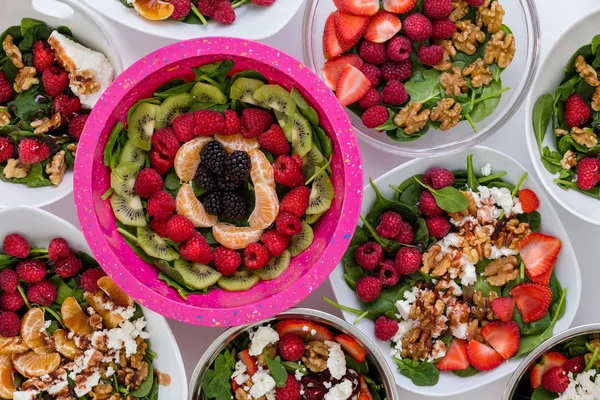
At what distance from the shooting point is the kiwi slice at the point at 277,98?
69.5 inches

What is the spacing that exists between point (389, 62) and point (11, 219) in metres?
1.03

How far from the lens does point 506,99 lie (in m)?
2.03

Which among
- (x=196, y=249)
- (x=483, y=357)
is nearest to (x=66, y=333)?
→ (x=196, y=249)

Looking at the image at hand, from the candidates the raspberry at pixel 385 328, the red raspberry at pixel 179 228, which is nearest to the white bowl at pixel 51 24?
the red raspberry at pixel 179 228

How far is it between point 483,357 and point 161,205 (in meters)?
0.93

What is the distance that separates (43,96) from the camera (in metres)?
1.96

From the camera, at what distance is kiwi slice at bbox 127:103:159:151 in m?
1.75

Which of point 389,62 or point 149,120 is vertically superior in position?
point 389,62

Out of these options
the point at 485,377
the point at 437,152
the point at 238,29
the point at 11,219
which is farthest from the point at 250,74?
the point at 485,377

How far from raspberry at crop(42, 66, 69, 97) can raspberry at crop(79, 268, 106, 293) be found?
18.7 inches

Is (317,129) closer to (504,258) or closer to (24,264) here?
(504,258)

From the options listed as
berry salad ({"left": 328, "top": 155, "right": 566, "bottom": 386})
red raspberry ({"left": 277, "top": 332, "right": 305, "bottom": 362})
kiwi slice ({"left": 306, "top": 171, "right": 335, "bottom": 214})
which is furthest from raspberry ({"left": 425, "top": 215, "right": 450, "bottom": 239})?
red raspberry ({"left": 277, "top": 332, "right": 305, "bottom": 362})

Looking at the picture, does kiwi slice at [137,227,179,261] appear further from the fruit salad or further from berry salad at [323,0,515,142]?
the fruit salad

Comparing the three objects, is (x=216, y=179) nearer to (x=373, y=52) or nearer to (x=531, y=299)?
(x=373, y=52)
